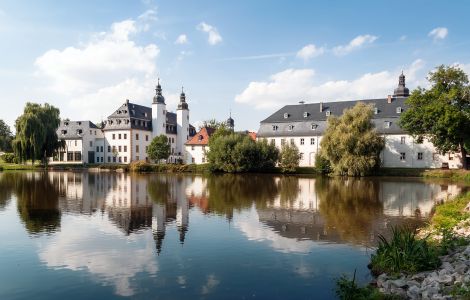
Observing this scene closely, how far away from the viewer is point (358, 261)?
11.4 metres

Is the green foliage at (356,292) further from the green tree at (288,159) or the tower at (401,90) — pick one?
the tower at (401,90)

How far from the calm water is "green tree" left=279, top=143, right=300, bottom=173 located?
102 ft

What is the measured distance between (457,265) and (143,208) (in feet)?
51.3

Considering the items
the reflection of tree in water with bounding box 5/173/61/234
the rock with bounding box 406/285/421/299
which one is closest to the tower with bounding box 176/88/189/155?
the reflection of tree in water with bounding box 5/173/61/234

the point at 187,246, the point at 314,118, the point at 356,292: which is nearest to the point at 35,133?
the point at 314,118

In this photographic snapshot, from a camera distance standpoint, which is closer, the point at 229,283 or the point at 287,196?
the point at 229,283

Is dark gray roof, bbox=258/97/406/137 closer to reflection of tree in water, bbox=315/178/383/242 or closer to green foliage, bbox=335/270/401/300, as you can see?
reflection of tree in water, bbox=315/178/383/242

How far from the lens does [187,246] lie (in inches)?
517

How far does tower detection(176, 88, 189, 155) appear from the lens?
282 feet

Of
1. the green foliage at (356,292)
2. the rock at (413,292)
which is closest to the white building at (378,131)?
the green foliage at (356,292)

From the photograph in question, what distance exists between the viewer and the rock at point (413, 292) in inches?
309

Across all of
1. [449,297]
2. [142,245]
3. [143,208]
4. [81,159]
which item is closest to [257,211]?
[143,208]

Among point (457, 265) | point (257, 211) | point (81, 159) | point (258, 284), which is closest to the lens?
point (457, 265)

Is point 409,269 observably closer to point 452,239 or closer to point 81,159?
point 452,239
